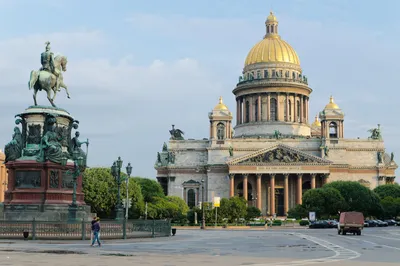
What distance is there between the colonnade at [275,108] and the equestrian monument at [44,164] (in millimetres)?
105343

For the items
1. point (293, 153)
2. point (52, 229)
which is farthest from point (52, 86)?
point (293, 153)

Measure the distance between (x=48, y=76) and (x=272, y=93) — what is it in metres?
108

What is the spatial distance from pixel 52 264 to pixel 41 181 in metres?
16.3

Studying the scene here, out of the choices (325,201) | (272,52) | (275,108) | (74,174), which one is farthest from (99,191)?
(272,52)

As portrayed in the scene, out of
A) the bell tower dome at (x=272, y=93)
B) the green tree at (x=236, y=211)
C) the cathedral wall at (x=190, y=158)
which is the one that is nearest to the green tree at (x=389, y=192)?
the bell tower dome at (x=272, y=93)

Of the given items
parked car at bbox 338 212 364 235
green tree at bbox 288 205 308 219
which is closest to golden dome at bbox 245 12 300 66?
green tree at bbox 288 205 308 219

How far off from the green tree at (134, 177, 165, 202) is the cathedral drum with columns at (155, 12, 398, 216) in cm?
1607

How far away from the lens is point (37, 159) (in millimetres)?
38938

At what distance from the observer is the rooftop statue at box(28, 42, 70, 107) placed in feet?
136

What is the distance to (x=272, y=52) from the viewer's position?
14825cm

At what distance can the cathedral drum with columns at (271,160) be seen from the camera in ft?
425

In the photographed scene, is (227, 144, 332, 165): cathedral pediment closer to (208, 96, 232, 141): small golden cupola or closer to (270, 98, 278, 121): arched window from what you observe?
(208, 96, 232, 141): small golden cupola

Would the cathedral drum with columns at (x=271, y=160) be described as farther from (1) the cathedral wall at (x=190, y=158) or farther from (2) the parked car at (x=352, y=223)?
(2) the parked car at (x=352, y=223)

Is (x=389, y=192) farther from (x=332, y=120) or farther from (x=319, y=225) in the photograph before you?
(x=319, y=225)
